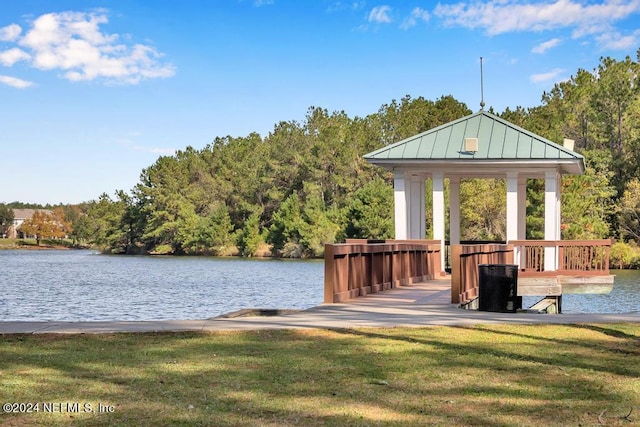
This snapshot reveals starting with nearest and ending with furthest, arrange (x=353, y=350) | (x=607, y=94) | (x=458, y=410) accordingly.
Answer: (x=458, y=410) → (x=353, y=350) → (x=607, y=94)

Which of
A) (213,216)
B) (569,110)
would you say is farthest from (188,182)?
(569,110)

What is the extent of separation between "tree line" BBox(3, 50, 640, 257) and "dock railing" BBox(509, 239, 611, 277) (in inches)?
1185

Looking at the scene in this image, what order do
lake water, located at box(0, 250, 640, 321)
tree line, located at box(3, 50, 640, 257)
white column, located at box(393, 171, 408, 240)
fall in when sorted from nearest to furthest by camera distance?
white column, located at box(393, 171, 408, 240) → lake water, located at box(0, 250, 640, 321) → tree line, located at box(3, 50, 640, 257)

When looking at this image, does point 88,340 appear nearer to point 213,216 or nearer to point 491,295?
point 491,295

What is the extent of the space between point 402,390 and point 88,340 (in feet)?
15.3

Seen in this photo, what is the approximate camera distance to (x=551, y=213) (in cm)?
2686

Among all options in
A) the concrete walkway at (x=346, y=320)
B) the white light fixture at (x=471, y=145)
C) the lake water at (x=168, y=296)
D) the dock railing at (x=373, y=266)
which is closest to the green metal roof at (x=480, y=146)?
the white light fixture at (x=471, y=145)

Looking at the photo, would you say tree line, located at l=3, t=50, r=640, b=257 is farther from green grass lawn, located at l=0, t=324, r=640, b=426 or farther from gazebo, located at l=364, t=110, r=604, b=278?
Answer: green grass lawn, located at l=0, t=324, r=640, b=426

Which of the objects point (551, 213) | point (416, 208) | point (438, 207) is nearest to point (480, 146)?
point (438, 207)

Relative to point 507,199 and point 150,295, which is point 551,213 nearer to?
point 507,199

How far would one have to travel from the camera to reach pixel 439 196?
2755 cm

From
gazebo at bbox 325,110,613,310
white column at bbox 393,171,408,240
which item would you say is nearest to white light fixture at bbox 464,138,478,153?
gazebo at bbox 325,110,613,310

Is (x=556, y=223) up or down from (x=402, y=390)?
up

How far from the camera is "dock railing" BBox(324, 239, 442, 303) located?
17108 millimetres
